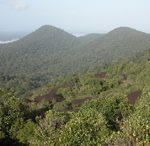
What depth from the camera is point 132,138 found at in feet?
108

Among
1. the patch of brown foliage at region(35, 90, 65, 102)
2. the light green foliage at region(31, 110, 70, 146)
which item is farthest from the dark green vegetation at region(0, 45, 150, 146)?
the patch of brown foliage at region(35, 90, 65, 102)

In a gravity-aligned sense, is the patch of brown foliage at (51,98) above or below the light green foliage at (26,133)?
below

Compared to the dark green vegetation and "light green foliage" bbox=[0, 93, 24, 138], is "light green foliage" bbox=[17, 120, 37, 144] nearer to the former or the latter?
the dark green vegetation

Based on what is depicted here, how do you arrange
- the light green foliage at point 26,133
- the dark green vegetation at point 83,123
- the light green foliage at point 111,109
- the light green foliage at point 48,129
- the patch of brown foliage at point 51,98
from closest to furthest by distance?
the dark green vegetation at point 83,123 < the light green foliage at point 48,129 < the light green foliage at point 26,133 < the light green foliage at point 111,109 < the patch of brown foliage at point 51,98

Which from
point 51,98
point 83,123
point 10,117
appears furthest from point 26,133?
point 51,98

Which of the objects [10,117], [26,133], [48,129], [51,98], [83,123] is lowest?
[51,98]

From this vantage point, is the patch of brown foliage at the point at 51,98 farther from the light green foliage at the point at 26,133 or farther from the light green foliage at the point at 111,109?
the light green foliage at the point at 26,133

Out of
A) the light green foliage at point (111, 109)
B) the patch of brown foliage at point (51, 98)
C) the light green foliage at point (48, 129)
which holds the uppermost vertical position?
the light green foliage at point (48, 129)

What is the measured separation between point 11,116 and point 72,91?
113497mm

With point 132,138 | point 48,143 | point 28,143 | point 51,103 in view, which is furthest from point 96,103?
point 51,103

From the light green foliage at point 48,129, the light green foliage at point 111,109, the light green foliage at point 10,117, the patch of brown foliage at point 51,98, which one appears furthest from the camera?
the patch of brown foliage at point 51,98

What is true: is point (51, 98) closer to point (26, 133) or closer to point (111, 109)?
point (111, 109)

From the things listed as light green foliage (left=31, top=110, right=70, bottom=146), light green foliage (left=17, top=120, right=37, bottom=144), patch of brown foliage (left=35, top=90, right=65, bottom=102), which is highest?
light green foliage (left=31, top=110, right=70, bottom=146)

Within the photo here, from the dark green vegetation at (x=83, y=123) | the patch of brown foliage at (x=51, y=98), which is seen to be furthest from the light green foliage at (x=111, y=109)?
the patch of brown foliage at (x=51, y=98)
